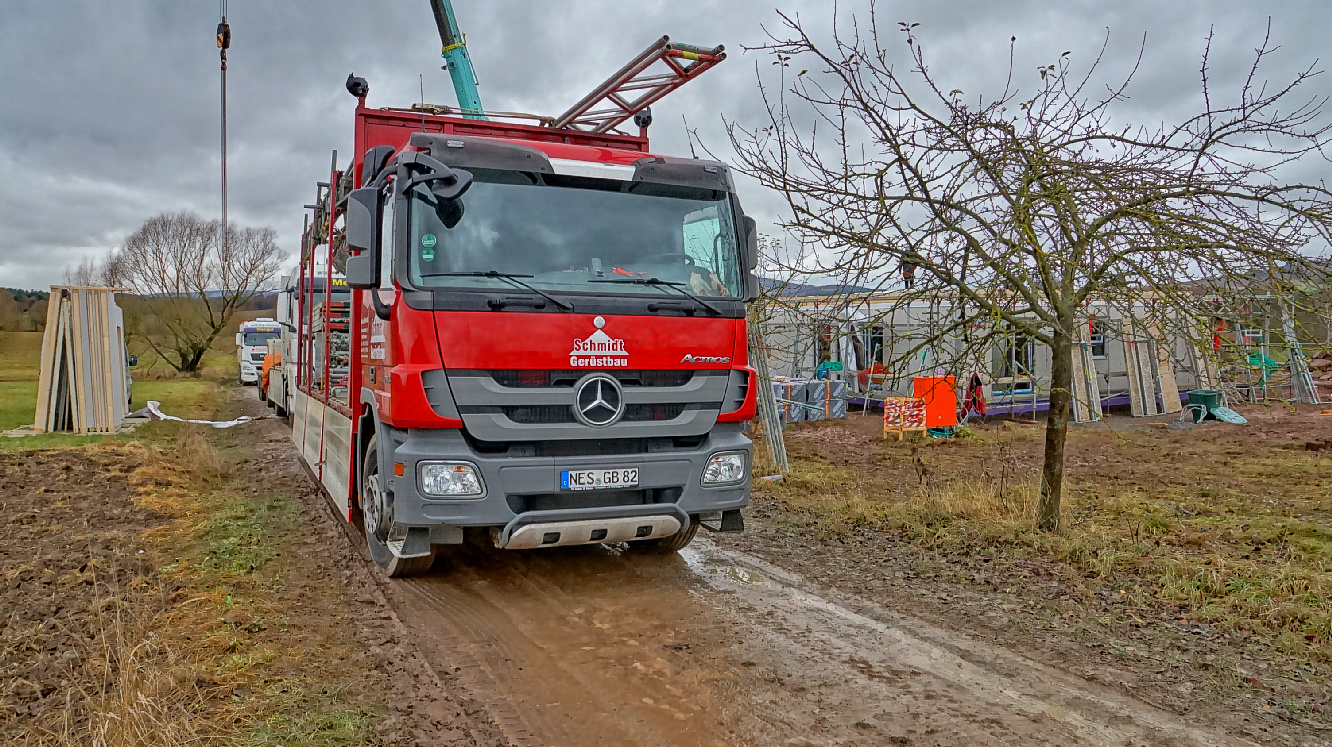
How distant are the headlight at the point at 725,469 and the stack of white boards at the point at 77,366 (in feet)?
42.6

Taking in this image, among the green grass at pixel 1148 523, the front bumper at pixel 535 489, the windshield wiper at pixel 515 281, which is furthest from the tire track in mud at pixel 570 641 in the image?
the green grass at pixel 1148 523

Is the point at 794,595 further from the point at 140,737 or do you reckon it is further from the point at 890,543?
the point at 140,737

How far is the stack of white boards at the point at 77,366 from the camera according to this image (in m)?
13.8

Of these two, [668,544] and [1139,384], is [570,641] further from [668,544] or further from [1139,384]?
[1139,384]

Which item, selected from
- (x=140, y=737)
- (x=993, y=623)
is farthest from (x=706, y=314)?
(x=140, y=737)

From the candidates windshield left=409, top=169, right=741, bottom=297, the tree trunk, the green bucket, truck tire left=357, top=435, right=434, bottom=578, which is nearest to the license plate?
windshield left=409, top=169, right=741, bottom=297

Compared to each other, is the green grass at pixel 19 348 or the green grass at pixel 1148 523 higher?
the green grass at pixel 19 348

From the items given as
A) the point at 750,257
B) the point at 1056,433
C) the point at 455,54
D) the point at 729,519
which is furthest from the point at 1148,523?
the point at 455,54

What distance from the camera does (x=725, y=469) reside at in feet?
17.9

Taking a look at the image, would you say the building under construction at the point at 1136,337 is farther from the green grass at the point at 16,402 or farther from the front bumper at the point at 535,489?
the green grass at the point at 16,402

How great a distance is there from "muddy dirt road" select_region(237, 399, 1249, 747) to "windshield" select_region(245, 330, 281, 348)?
26.5 m

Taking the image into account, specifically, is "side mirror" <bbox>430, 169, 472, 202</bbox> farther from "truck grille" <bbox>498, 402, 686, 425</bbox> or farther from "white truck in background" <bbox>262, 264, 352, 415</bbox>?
"white truck in background" <bbox>262, 264, 352, 415</bbox>

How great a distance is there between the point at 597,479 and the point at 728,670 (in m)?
1.38

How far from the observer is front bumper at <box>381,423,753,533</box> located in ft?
15.9
